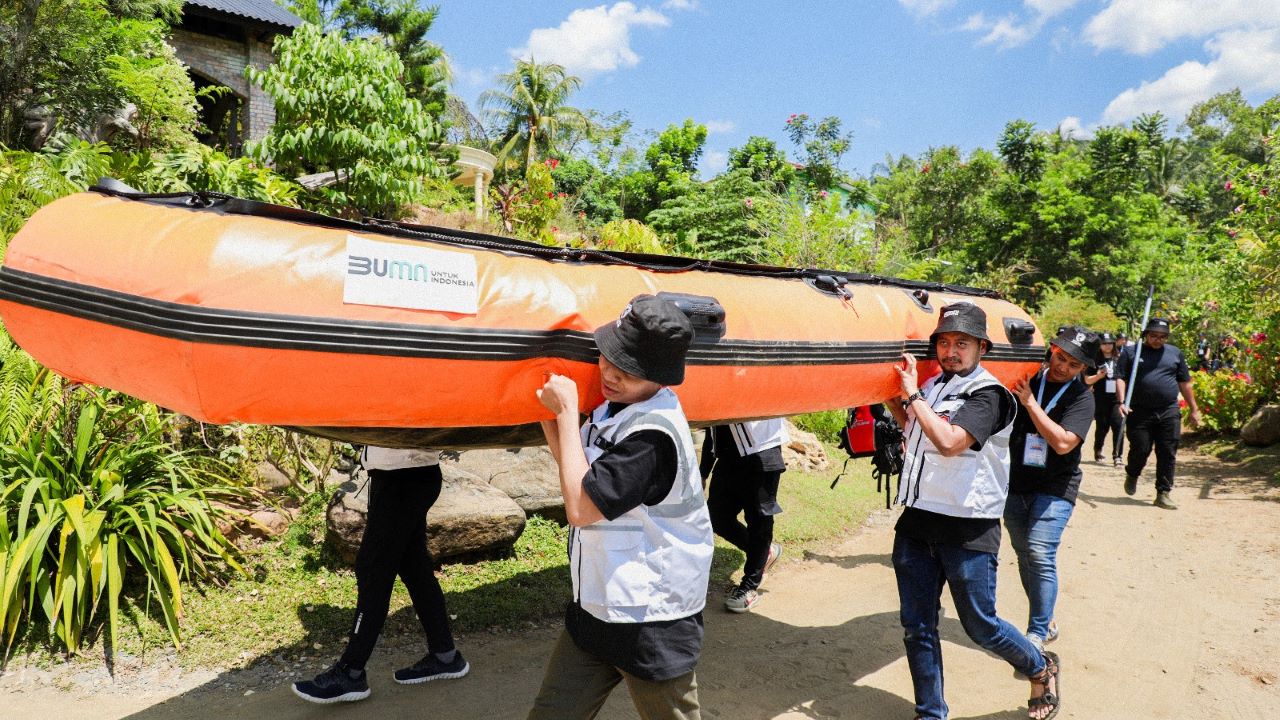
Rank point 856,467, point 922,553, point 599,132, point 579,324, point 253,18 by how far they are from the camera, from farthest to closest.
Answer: point 599,132, point 253,18, point 856,467, point 922,553, point 579,324

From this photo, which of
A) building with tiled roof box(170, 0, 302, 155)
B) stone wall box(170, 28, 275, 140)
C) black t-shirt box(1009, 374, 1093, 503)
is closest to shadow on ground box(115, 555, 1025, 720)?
black t-shirt box(1009, 374, 1093, 503)

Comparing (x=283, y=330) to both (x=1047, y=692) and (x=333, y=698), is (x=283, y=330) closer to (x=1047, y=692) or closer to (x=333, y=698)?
(x=333, y=698)

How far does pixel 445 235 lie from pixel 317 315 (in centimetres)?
61

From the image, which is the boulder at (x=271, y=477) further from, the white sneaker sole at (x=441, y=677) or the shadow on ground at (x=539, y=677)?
the white sneaker sole at (x=441, y=677)

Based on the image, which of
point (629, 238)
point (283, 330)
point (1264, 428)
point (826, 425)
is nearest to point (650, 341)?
point (283, 330)

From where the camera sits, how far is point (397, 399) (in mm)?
2307

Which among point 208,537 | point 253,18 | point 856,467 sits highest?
point 253,18

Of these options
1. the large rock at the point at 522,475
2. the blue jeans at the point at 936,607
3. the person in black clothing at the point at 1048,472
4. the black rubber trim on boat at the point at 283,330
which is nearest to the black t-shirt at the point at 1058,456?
the person in black clothing at the point at 1048,472

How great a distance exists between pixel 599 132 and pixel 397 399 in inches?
1412

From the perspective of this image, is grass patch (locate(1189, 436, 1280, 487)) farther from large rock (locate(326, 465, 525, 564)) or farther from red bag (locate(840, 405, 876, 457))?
large rock (locate(326, 465, 525, 564))

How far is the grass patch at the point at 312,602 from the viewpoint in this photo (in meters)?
3.88

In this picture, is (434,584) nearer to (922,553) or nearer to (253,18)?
(922,553)

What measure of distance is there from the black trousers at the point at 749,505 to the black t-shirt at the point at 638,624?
245cm

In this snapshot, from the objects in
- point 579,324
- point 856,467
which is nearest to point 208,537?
point 579,324
